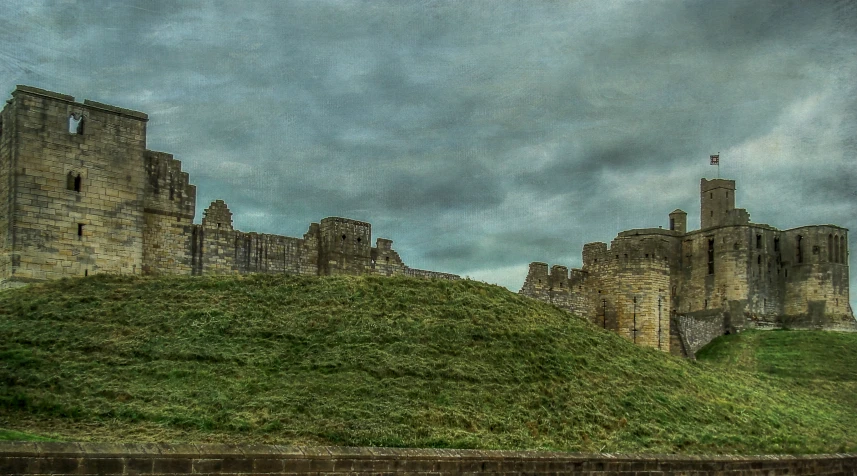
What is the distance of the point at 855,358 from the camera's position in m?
40.3

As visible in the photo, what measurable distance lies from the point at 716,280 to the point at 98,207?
3433 centimetres

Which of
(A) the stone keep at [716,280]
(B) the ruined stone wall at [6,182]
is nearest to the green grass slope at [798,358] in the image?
(A) the stone keep at [716,280]

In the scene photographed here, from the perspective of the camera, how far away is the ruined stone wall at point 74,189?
23.9 m

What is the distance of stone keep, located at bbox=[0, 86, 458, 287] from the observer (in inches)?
943

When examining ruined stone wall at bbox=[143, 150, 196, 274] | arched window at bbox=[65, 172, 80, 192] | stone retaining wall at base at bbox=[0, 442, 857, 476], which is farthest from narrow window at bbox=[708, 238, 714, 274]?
arched window at bbox=[65, 172, 80, 192]

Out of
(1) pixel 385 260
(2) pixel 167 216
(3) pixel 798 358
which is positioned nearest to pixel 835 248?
(3) pixel 798 358

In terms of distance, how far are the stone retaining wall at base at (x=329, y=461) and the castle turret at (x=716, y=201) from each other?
38.9 metres

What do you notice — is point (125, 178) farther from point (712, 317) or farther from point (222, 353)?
point (712, 317)

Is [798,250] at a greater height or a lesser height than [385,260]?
greater

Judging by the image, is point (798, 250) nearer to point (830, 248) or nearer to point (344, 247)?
point (830, 248)

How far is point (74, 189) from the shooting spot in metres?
25.0

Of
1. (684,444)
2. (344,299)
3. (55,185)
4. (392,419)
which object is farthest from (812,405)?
(55,185)

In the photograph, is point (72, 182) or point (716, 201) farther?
point (716, 201)

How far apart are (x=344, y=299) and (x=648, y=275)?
2193cm
